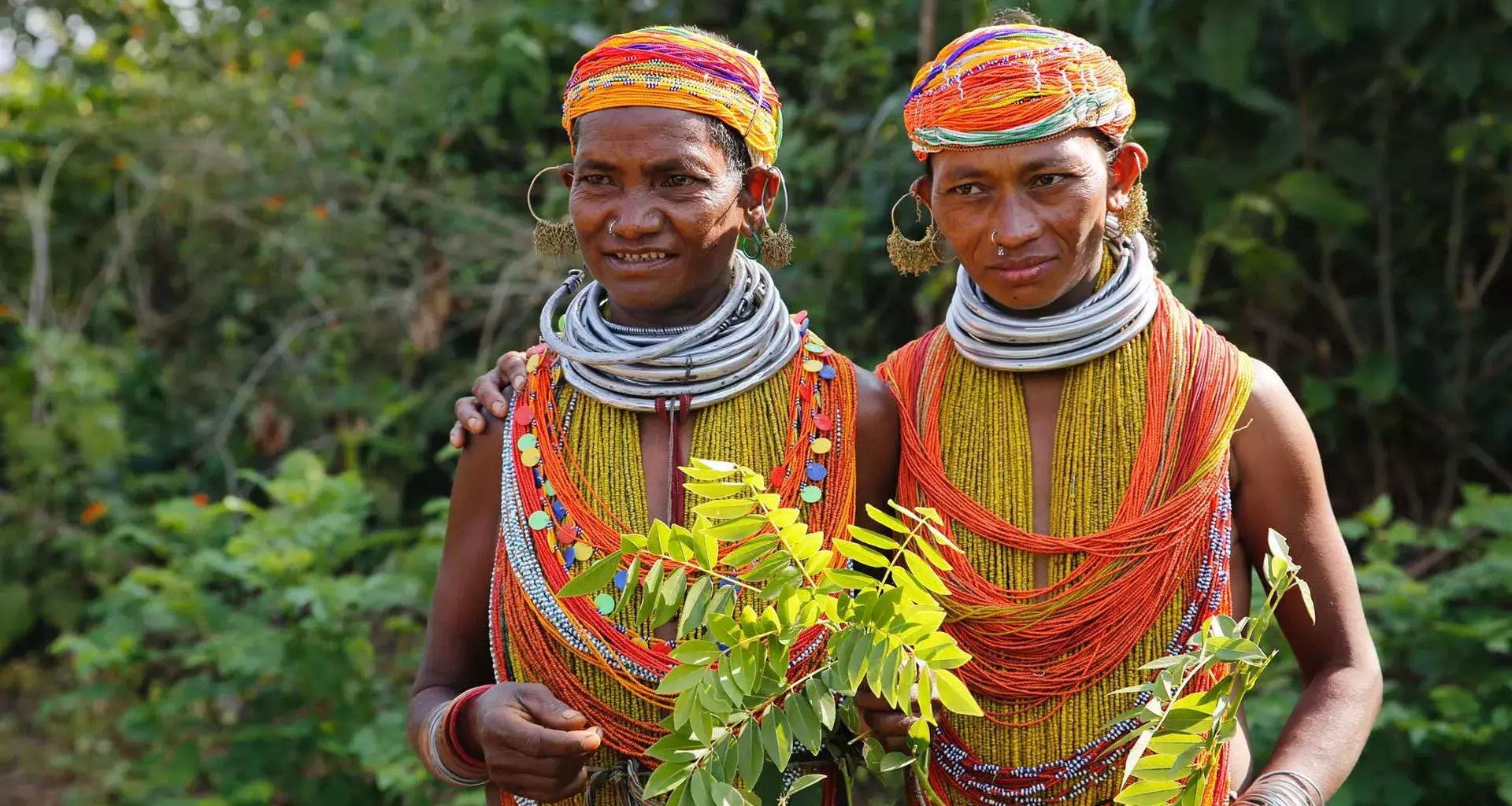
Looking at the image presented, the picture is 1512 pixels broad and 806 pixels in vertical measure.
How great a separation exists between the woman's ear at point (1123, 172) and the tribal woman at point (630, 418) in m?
0.45

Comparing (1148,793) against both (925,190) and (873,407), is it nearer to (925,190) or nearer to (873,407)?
(873,407)

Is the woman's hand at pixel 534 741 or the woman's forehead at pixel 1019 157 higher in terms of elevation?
the woman's forehead at pixel 1019 157

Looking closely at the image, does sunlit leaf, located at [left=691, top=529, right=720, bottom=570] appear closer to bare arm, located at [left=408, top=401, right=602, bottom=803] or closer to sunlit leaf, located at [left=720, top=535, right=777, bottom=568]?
sunlit leaf, located at [left=720, top=535, right=777, bottom=568]

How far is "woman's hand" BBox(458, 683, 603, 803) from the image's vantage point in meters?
2.09

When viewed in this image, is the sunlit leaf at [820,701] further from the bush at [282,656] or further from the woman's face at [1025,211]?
the bush at [282,656]

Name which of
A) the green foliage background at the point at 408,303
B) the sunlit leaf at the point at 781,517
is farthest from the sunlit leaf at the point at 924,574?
the green foliage background at the point at 408,303

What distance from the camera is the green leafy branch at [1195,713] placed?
181 cm

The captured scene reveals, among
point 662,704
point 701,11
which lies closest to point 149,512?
point 701,11

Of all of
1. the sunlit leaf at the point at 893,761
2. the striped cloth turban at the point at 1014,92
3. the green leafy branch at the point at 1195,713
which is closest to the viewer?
the green leafy branch at the point at 1195,713

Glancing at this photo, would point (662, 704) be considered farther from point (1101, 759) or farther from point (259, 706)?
point (259, 706)

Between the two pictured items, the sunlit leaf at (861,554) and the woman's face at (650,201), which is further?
the woman's face at (650,201)

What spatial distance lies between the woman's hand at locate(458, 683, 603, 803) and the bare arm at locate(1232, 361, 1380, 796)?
97 centimetres

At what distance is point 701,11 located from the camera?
5.87m

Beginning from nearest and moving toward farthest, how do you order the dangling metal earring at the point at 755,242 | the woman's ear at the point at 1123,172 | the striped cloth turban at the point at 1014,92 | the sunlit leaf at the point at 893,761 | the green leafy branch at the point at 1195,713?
the green leafy branch at the point at 1195,713, the sunlit leaf at the point at 893,761, the striped cloth turban at the point at 1014,92, the woman's ear at the point at 1123,172, the dangling metal earring at the point at 755,242
